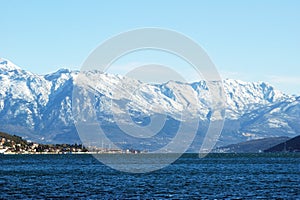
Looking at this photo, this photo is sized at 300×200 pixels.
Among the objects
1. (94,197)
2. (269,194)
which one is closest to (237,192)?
(269,194)

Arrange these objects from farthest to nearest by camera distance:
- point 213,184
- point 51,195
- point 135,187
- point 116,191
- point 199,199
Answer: point 213,184, point 135,187, point 116,191, point 51,195, point 199,199

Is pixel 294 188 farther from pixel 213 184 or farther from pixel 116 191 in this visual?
pixel 116 191

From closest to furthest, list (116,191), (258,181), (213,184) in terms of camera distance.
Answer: (116,191), (213,184), (258,181)

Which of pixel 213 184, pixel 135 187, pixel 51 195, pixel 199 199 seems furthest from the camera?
pixel 213 184

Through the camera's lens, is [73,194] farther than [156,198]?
Yes

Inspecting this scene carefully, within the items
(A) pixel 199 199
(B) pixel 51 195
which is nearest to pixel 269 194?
(A) pixel 199 199

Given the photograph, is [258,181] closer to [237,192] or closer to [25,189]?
[237,192]

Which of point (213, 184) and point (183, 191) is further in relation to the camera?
point (213, 184)

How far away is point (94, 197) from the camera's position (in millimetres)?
109688

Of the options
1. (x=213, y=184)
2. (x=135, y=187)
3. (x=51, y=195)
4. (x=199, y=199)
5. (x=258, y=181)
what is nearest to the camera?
(x=199, y=199)

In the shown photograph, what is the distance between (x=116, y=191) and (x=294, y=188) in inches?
1298

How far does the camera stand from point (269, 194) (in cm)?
11544

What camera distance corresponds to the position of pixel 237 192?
11850cm

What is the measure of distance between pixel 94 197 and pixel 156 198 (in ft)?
32.9
